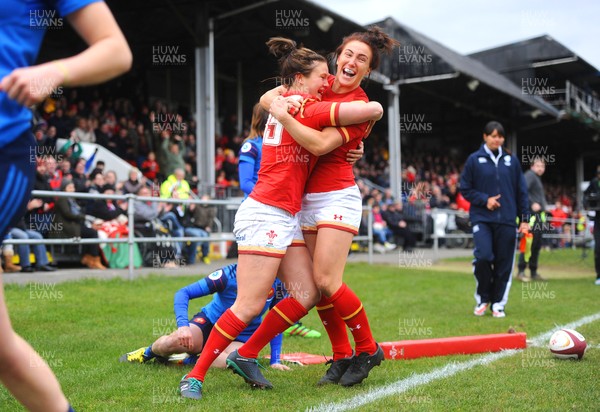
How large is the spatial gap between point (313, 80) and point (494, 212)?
4.19 m

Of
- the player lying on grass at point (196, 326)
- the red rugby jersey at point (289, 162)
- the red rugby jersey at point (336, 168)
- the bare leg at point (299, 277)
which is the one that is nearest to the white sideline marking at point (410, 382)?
the bare leg at point (299, 277)

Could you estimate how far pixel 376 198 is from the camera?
21109 millimetres

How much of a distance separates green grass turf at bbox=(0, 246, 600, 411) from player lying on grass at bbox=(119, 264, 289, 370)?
0.11 metres

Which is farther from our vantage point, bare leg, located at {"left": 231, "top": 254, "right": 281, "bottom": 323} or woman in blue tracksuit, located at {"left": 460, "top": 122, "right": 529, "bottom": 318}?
woman in blue tracksuit, located at {"left": 460, "top": 122, "right": 529, "bottom": 318}

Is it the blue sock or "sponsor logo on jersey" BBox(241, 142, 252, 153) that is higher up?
"sponsor logo on jersey" BBox(241, 142, 252, 153)

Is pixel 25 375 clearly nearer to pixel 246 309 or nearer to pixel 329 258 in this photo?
pixel 246 309

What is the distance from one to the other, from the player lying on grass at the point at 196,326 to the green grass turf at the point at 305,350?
110mm

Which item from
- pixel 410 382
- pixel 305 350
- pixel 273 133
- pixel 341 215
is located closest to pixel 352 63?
pixel 273 133

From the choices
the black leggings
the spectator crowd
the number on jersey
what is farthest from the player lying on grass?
the black leggings

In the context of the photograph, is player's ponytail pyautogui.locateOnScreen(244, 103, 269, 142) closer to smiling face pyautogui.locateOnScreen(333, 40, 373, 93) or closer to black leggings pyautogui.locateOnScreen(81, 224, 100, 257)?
smiling face pyautogui.locateOnScreen(333, 40, 373, 93)

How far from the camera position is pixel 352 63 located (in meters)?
4.03

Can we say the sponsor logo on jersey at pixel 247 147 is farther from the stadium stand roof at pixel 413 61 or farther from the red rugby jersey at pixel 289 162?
the stadium stand roof at pixel 413 61

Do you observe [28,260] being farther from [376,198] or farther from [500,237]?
[376,198]

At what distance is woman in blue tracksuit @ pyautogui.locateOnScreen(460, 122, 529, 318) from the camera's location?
7539mm
